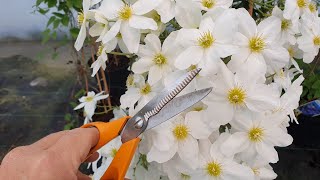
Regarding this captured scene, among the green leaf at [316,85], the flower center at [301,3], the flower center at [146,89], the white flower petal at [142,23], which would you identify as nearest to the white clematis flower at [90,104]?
the flower center at [146,89]

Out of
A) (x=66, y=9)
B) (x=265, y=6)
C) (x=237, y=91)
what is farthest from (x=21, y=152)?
(x=66, y=9)

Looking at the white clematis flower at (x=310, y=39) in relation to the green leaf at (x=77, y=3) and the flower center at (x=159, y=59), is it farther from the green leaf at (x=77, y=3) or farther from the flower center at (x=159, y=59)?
the green leaf at (x=77, y=3)

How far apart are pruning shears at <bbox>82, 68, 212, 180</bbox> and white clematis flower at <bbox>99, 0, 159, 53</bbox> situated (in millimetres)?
99

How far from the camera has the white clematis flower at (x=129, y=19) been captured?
0.63 m

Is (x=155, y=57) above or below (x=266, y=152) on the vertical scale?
above

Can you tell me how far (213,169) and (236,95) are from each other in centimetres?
14

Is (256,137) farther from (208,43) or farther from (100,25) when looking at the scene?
(100,25)

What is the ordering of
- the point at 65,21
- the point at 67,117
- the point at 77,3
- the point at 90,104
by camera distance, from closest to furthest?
1. the point at 90,104
2. the point at 77,3
3. the point at 65,21
4. the point at 67,117

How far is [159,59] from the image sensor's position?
0.67 meters

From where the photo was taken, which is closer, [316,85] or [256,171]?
[256,171]

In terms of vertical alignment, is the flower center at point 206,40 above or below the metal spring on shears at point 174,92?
above

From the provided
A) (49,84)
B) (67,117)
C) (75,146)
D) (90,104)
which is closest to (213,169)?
(75,146)

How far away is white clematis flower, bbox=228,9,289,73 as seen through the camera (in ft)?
1.98

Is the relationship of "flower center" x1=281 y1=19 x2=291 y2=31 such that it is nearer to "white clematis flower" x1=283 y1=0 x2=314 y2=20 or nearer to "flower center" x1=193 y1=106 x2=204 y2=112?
"white clematis flower" x1=283 y1=0 x2=314 y2=20
